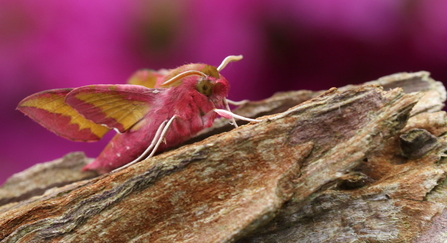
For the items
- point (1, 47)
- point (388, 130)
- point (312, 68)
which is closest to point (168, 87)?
point (388, 130)

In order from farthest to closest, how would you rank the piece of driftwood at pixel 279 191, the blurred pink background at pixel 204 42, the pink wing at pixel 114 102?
the blurred pink background at pixel 204 42 → the pink wing at pixel 114 102 → the piece of driftwood at pixel 279 191

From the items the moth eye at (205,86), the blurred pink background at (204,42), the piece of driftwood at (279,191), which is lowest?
the piece of driftwood at (279,191)

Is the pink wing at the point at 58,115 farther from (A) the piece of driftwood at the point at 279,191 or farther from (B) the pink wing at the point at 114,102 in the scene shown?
(A) the piece of driftwood at the point at 279,191

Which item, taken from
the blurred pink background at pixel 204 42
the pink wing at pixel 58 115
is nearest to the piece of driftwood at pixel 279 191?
the pink wing at pixel 58 115

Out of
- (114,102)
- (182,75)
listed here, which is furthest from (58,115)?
(182,75)

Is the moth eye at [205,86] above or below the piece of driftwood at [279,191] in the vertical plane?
above

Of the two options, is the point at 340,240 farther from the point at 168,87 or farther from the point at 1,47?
the point at 1,47

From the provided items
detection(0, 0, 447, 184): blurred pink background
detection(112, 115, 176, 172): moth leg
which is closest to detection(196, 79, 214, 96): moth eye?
detection(112, 115, 176, 172): moth leg
